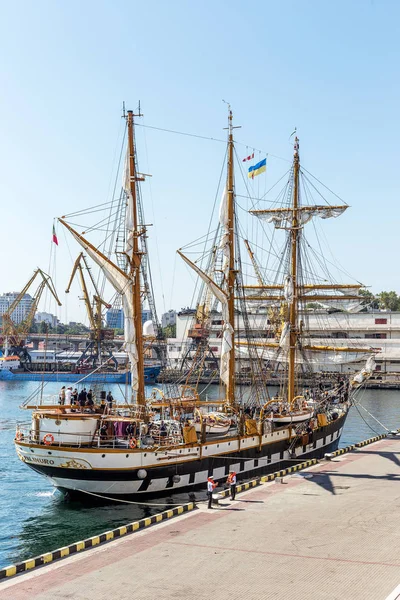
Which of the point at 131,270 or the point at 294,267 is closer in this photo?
the point at 131,270

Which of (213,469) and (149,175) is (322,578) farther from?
(149,175)

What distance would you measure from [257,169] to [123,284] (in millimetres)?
19065

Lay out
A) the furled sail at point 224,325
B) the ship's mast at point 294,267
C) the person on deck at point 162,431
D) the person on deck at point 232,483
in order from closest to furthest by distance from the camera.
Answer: the person on deck at point 232,483 → the person on deck at point 162,431 → the furled sail at point 224,325 → the ship's mast at point 294,267

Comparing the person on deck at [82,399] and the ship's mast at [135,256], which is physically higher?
the ship's mast at [135,256]

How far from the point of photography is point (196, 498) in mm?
33500

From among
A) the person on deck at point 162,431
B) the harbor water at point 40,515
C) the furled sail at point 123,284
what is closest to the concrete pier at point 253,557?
the harbor water at point 40,515

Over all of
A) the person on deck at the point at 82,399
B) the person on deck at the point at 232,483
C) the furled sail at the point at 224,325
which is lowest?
the person on deck at the point at 232,483

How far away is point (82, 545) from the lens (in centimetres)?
2189

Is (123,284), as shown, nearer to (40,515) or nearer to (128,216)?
(128,216)

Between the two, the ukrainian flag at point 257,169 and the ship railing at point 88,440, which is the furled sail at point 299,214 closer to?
the ukrainian flag at point 257,169

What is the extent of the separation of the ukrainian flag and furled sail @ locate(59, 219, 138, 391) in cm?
1858

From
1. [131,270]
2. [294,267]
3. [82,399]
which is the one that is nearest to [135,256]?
[131,270]

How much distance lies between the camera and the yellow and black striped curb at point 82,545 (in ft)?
65.0

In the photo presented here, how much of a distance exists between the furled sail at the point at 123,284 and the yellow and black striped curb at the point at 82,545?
37.3 ft
